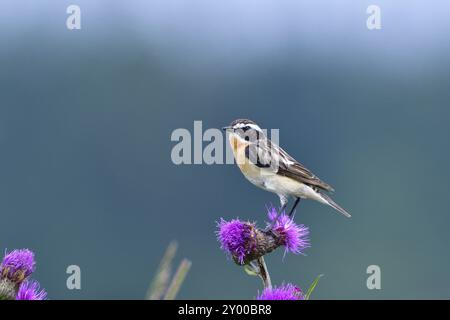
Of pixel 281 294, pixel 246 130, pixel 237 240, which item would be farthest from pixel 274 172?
pixel 281 294

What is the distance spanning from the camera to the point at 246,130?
9.54 meters

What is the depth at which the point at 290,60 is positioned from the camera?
6575 inches

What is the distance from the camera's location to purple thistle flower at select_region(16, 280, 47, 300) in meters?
6.21

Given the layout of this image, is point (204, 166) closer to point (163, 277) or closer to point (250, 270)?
point (250, 270)

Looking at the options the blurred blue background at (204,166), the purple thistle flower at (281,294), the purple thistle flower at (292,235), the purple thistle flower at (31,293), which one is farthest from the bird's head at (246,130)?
the blurred blue background at (204,166)

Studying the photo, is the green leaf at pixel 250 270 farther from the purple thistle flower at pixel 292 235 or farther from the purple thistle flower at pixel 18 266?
the purple thistle flower at pixel 18 266

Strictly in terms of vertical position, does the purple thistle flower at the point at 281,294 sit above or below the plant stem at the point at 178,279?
below

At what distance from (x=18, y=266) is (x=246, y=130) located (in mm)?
3481

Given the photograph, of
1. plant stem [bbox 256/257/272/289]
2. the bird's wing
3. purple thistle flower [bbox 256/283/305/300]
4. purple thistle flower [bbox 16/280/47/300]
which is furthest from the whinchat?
purple thistle flower [bbox 16/280/47/300]

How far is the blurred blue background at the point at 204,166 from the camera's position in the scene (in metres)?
84.7

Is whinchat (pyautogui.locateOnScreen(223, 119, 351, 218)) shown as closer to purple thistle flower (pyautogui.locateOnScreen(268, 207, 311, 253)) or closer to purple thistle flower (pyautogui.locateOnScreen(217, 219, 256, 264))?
purple thistle flower (pyautogui.locateOnScreen(268, 207, 311, 253))

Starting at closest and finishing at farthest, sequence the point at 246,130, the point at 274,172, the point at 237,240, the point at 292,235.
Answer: the point at 237,240
the point at 292,235
the point at 274,172
the point at 246,130

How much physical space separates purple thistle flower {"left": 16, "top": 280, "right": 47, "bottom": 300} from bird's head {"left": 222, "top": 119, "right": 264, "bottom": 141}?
368cm
